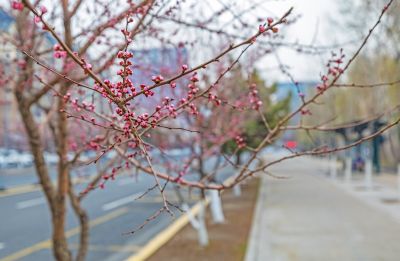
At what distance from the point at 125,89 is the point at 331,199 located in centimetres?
1647

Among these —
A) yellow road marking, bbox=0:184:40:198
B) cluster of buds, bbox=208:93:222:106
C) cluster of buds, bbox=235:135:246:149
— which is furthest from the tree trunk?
yellow road marking, bbox=0:184:40:198

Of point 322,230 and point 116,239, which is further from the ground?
point 116,239

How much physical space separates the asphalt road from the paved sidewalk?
260cm

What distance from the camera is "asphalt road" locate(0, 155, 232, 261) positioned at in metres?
9.88

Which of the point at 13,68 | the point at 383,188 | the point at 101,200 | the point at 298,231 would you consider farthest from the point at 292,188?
the point at 13,68

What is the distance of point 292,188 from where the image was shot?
21.4 m

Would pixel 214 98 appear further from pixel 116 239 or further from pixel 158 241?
pixel 116 239

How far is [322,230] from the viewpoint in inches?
436

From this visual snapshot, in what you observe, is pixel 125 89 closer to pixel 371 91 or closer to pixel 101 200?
pixel 101 200

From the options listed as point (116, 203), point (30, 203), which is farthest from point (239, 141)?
point (30, 203)

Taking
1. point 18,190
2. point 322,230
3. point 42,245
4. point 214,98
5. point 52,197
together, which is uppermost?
point 214,98

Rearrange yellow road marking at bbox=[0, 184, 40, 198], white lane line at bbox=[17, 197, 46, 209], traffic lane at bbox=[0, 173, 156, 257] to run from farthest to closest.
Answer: yellow road marking at bbox=[0, 184, 40, 198] < white lane line at bbox=[17, 197, 46, 209] < traffic lane at bbox=[0, 173, 156, 257]

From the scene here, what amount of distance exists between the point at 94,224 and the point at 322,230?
6.16 m

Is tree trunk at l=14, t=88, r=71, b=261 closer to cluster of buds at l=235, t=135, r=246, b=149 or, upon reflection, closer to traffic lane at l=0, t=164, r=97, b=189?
cluster of buds at l=235, t=135, r=246, b=149
